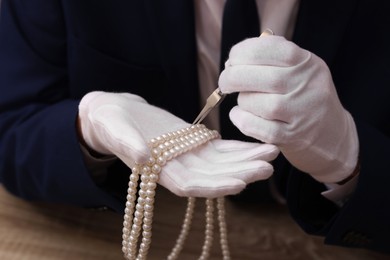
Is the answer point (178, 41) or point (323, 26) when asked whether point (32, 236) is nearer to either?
point (178, 41)

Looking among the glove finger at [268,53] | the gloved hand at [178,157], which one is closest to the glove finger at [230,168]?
the gloved hand at [178,157]

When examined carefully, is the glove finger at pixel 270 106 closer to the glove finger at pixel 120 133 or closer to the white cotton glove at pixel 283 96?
the white cotton glove at pixel 283 96

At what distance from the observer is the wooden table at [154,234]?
0.69 metres

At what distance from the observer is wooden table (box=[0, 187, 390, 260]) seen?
692mm

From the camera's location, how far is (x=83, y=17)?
28.6 inches

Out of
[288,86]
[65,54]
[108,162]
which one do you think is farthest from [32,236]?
[288,86]

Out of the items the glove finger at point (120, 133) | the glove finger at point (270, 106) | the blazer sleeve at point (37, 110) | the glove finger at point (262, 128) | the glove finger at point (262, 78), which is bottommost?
the blazer sleeve at point (37, 110)

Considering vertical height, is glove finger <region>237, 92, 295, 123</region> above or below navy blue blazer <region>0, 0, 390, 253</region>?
above

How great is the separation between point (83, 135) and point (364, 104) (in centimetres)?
38

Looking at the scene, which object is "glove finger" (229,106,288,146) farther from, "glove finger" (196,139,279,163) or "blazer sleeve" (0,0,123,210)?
"blazer sleeve" (0,0,123,210)

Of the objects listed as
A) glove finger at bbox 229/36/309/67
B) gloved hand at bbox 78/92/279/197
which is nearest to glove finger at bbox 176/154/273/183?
gloved hand at bbox 78/92/279/197

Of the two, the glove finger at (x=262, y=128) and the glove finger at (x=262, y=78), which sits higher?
the glove finger at (x=262, y=78)

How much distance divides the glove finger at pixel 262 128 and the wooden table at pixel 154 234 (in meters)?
0.22

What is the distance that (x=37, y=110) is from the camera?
2.48ft
